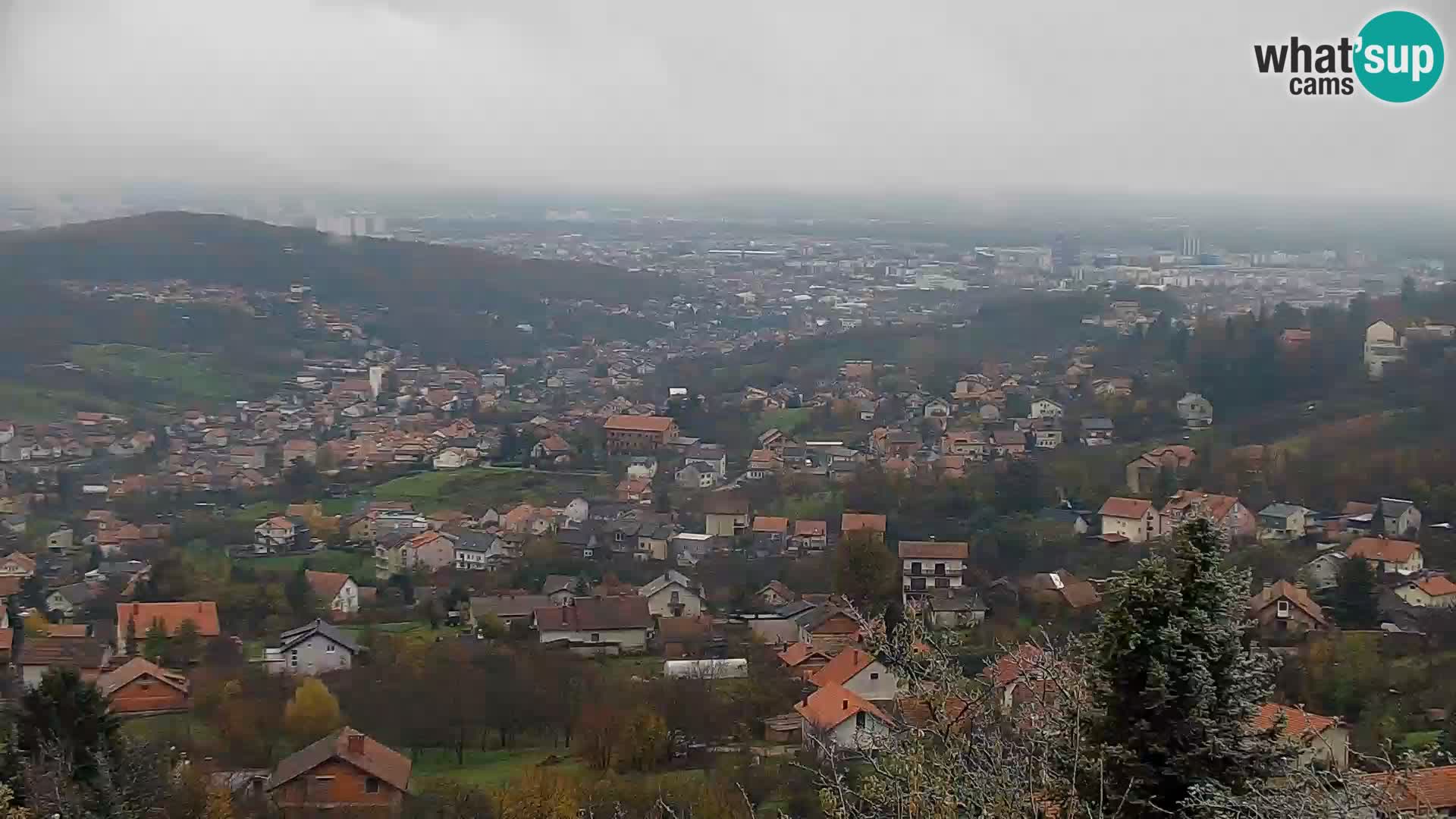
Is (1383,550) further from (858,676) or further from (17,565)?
(17,565)

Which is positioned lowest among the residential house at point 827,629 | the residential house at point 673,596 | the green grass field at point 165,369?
the residential house at point 673,596

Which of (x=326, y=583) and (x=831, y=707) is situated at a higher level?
(x=831, y=707)

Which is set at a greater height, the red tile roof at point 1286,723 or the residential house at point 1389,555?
the red tile roof at point 1286,723

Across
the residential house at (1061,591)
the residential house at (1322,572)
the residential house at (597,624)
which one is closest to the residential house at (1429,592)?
the residential house at (1322,572)

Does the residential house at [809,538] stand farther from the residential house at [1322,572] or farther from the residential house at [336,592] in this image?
the residential house at [1322,572]

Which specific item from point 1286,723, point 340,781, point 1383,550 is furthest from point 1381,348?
point 1286,723

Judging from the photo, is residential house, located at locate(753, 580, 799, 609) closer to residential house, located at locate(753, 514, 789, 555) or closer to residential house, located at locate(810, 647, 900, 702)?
residential house, located at locate(753, 514, 789, 555)
